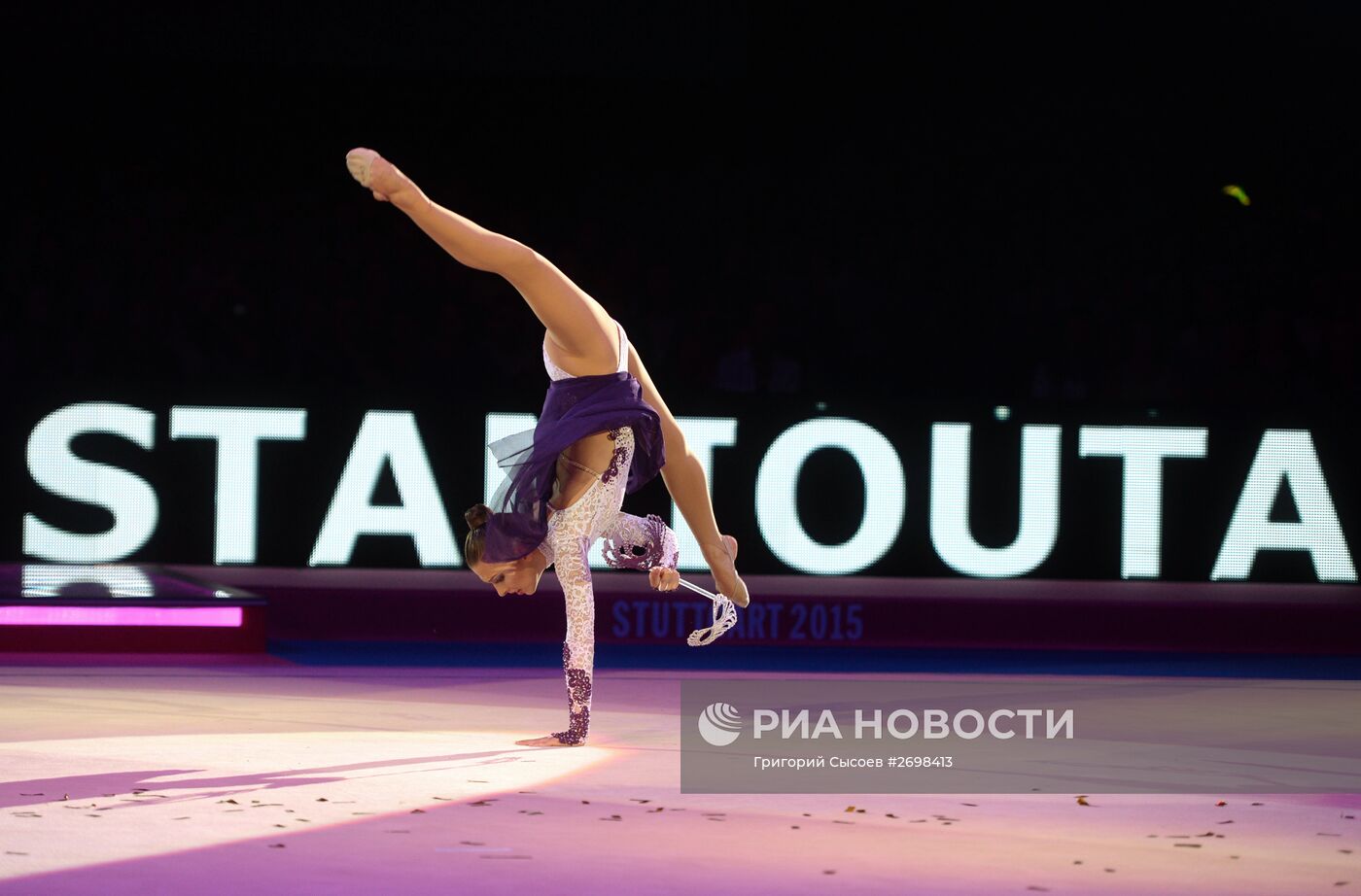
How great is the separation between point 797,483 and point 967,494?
982mm

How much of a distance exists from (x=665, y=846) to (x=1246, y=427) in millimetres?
7316

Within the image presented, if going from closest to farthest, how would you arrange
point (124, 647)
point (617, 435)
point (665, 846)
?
point (665, 846) < point (617, 435) < point (124, 647)

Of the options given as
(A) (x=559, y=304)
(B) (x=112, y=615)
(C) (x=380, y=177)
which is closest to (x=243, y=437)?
(B) (x=112, y=615)

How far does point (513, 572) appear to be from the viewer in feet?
20.4

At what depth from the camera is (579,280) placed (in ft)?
45.2

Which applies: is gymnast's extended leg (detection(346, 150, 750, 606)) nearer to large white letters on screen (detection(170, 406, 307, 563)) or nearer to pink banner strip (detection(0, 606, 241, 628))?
pink banner strip (detection(0, 606, 241, 628))

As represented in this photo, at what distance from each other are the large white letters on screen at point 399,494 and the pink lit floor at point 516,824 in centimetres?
371

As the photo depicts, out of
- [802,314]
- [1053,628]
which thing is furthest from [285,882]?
[802,314]

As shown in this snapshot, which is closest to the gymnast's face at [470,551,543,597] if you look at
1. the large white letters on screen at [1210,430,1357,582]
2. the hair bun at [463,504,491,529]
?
the hair bun at [463,504,491,529]

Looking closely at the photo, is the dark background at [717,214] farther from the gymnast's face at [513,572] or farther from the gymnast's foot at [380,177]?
the gymnast's foot at [380,177]

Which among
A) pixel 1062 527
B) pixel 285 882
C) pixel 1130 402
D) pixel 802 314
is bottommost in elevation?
pixel 285 882

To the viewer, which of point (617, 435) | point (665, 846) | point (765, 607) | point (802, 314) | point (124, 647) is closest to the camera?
point (665, 846)

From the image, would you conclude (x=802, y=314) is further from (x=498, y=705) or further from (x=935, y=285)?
(x=498, y=705)

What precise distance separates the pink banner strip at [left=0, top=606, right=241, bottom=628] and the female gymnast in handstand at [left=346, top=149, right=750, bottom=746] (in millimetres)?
3211
